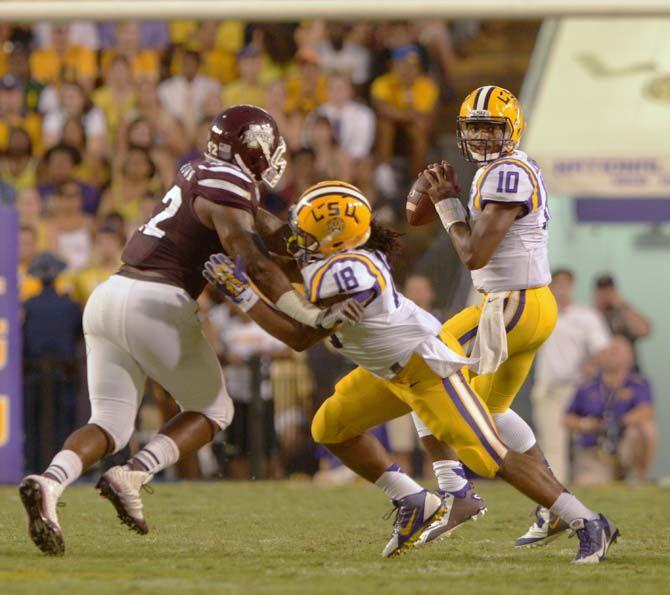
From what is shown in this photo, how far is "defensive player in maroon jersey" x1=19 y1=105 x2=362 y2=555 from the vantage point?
5.44 m

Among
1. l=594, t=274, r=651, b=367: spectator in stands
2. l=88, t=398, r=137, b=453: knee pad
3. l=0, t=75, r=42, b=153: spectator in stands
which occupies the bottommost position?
l=88, t=398, r=137, b=453: knee pad

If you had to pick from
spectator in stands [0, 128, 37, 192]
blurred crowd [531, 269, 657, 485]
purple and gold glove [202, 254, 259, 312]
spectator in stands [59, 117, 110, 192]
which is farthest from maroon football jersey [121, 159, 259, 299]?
spectator in stands [0, 128, 37, 192]

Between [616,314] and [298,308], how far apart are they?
18.9 ft

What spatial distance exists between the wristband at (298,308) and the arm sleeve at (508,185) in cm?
92

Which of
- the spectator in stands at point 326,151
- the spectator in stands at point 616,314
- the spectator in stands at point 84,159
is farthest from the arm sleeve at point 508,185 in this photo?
the spectator in stands at point 84,159

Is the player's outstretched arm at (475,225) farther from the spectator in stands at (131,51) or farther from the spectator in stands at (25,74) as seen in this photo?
the spectator in stands at (25,74)

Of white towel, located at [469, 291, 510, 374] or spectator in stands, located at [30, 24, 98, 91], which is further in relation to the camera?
spectator in stands, located at [30, 24, 98, 91]

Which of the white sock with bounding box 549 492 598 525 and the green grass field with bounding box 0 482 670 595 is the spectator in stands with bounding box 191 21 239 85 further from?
the white sock with bounding box 549 492 598 525

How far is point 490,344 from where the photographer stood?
A: 5.92m

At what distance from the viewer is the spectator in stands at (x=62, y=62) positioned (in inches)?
480

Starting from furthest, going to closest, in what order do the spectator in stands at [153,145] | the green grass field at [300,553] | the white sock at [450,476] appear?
the spectator in stands at [153,145]
the white sock at [450,476]
the green grass field at [300,553]

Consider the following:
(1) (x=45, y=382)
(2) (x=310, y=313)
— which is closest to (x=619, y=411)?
(1) (x=45, y=382)

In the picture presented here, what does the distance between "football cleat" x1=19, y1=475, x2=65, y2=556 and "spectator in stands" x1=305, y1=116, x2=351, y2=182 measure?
6516 millimetres

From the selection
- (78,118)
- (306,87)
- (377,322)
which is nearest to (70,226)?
(78,118)
